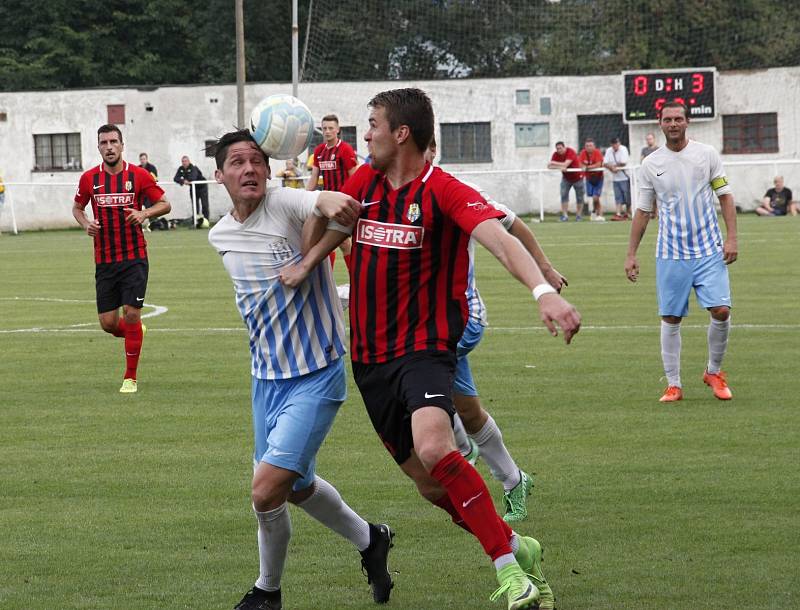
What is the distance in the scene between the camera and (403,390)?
5223mm

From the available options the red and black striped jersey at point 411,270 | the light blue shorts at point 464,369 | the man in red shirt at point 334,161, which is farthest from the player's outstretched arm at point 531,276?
the man in red shirt at point 334,161

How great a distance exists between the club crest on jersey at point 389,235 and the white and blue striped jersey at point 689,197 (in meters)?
5.44

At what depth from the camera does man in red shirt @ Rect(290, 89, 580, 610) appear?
16.8 ft

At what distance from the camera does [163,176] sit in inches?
1794

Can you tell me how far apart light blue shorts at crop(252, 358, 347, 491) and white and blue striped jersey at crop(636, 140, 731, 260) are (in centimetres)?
544

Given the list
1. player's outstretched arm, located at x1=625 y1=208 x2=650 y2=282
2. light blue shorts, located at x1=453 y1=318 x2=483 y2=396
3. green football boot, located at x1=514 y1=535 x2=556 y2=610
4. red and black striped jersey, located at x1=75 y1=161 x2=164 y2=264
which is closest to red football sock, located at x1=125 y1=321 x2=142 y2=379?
red and black striped jersey, located at x1=75 y1=161 x2=164 y2=264

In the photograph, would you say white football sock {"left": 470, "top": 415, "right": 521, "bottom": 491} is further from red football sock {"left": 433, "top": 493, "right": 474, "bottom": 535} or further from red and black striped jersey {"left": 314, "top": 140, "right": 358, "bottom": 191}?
red and black striped jersey {"left": 314, "top": 140, "right": 358, "bottom": 191}

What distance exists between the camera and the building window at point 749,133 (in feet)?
142

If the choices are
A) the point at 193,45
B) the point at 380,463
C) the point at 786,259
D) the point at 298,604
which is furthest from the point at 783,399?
the point at 193,45

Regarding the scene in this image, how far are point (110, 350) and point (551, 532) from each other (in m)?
8.41

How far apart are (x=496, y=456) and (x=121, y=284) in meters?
5.79

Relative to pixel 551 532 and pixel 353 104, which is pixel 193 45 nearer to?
pixel 353 104

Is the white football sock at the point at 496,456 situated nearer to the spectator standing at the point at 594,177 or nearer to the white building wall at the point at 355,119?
the spectator standing at the point at 594,177

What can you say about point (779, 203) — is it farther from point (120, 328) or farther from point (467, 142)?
point (120, 328)
